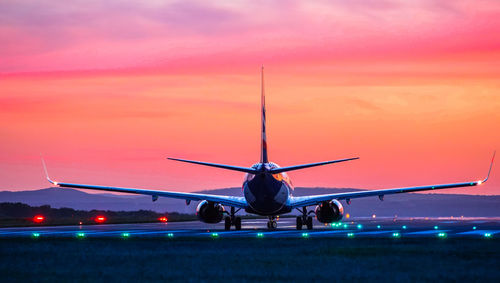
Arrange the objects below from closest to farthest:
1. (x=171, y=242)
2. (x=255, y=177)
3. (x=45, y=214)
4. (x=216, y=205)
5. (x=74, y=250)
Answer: (x=74, y=250) < (x=171, y=242) < (x=255, y=177) < (x=216, y=205) < (x=45, y=214)

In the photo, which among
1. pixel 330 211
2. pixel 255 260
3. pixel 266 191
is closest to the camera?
pixel 255 260

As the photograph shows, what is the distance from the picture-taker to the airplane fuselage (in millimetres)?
52750

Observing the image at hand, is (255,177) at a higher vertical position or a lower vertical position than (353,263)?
higher

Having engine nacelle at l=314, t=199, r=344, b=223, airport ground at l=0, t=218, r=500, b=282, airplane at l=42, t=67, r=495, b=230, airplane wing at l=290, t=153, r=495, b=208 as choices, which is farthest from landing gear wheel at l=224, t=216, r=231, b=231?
airport ground at l=0, t=218, r=500, b=282

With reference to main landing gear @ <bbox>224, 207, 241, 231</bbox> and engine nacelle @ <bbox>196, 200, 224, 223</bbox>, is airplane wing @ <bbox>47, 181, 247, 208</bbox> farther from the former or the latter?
main landing gear @ <bbox>224, 207, 241, 231</bbox>

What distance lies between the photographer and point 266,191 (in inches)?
2096

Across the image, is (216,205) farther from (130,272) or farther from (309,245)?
(130,272)

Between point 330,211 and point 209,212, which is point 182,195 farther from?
point 330,211

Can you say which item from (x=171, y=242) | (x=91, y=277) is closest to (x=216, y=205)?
(x=171, y=242)

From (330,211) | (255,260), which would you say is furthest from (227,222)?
(255,260)

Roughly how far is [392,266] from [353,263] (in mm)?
1475

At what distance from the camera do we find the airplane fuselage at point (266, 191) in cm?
5275

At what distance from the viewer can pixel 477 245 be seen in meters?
31.9

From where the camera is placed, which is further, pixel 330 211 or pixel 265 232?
pixel 330 211
